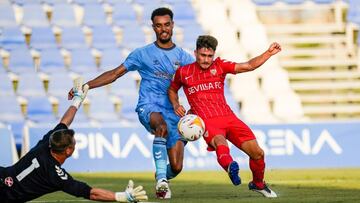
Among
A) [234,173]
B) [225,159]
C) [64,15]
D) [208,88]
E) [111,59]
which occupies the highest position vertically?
[64,15]

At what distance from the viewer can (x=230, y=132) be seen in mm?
12875

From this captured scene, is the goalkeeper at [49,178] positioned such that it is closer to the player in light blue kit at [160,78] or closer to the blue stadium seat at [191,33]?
the player in light blue kit at [160,78]

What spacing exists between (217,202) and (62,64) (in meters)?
14.3

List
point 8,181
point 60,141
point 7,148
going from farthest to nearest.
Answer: point 7,148
point 8,181
point 60,141

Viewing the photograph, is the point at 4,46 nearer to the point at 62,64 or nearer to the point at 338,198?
the point at 62,64

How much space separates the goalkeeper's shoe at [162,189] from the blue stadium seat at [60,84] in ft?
41.0

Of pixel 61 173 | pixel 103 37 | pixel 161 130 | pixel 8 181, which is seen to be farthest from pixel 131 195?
pixel 103 37

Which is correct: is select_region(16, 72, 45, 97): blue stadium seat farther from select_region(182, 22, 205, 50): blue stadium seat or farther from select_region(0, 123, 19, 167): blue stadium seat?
select_region(0, 123, 19, 167): blue stadium seat

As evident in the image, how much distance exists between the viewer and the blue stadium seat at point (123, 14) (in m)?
27.2

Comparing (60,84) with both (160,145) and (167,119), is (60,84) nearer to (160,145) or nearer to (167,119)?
(167,119)

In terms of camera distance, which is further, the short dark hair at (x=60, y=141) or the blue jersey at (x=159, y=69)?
the blue jersey at (x=159, y=69)

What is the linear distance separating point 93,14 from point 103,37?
0.92 m

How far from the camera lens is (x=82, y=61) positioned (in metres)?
25.9

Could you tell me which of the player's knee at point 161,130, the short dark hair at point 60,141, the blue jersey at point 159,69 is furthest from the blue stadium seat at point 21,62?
the short dark hair at point 60,141
